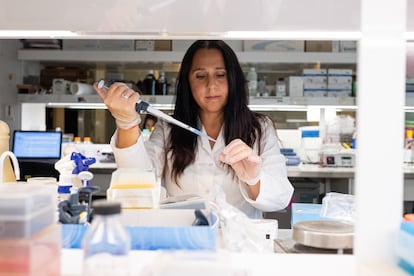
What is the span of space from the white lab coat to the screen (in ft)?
8.58

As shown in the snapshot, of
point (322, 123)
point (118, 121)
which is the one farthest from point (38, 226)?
point (322, 123)

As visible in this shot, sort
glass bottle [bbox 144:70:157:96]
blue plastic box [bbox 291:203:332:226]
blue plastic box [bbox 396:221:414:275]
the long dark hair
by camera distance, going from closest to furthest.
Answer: blue plastic box [bbox 396:221:414:275]
blue plastic box [bbox 291:203:332:226]
the long dark hair
glass bottle [bbox 144:70:157:96]

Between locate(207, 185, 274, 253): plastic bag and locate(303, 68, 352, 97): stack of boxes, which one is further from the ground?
locate(303, 68, 352, 97): stack of boxes

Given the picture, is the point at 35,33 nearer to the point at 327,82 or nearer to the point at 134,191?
the point at 134,191

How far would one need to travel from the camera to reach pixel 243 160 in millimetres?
1331

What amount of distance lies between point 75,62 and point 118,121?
12.3 feet

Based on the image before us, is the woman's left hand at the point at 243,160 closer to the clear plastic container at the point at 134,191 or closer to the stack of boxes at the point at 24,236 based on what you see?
the clear plastic container at the point at 134,191

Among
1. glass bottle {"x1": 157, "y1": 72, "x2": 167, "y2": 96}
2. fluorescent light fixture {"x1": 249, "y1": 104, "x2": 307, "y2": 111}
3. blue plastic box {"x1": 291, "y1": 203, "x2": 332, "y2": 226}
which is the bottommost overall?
blue plastic box {"x1": 291, "y1": 203, "x2": 332, "y2": 226}

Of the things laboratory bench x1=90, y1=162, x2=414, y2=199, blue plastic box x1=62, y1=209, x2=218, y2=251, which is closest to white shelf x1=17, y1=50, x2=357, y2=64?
laboratory bench x1=90, y1=162, x2=414, y2=199

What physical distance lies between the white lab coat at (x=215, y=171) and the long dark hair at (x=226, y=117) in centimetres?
3

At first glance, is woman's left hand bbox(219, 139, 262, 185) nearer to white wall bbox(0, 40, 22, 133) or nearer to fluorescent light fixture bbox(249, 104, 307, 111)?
fluorescent light fixture bbox(249, 104, 307, 111)

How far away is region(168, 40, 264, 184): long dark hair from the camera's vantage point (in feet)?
5.38


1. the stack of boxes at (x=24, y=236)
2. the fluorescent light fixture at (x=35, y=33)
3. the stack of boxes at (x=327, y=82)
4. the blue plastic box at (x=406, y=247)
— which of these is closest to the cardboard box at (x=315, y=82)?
the stack of boxes at (x=327, y=82)

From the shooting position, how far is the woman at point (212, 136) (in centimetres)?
155
